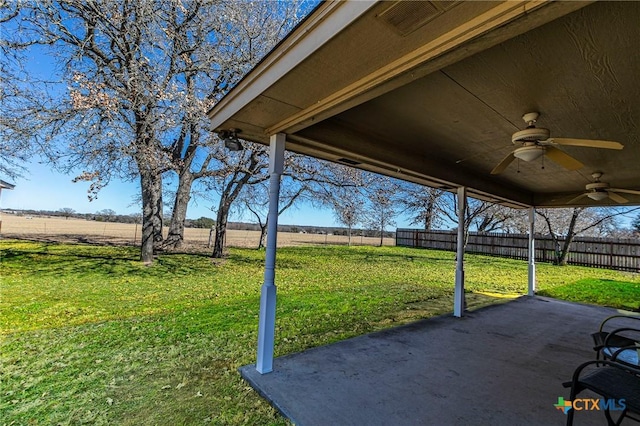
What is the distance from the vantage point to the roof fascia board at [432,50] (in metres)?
1.22

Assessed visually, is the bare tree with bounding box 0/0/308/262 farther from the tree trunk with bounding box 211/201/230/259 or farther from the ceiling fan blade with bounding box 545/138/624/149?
the ceiling fan blade with bounding box 545/138/624/149

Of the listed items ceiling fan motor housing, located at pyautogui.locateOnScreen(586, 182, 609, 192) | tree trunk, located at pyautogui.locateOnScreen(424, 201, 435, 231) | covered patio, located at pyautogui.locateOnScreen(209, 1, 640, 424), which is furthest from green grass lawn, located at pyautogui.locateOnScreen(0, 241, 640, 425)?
tree trunk, located at pyautogui.locateOnScreen(424, 201, 435, 231)

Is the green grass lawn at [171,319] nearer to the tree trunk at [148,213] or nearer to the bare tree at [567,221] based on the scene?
the tree trunk at [148,213]

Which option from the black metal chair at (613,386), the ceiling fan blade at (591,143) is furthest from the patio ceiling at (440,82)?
the black metal chair at (613,386)

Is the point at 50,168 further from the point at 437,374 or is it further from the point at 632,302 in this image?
the point at 632,302

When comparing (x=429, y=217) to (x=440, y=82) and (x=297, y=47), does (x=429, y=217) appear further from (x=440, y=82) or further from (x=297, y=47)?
(x=297, y=47)

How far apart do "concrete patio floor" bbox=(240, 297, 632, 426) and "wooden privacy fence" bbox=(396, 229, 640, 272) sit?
35.6 ft

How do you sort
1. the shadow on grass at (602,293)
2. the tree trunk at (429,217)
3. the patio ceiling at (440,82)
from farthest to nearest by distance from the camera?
the tree trunk at (429,217), the shadow on grass at (602,293), the patio ceiling at (440,82)

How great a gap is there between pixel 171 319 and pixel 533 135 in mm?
4829

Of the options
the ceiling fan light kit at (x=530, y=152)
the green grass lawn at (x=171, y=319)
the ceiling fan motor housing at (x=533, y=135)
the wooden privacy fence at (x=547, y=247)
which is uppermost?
the ceiling fan motor housing at (x=533, y=135)

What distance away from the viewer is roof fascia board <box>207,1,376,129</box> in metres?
1.40

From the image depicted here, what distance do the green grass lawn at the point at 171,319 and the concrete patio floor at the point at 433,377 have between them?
312 mm

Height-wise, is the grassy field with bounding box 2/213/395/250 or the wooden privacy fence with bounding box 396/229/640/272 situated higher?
the wooden privacy fence with bounding box 396/229/640/272

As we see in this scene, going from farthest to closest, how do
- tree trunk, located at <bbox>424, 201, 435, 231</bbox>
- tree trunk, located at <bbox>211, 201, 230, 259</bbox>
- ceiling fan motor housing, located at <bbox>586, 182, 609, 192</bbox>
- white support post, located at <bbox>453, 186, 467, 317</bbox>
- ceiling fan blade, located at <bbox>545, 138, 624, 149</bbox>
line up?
tree trunk, located at <bbox>424, 201, 435, 231</bbox> < tree trunk, located at <bbox>211, 201, 230, 259</bbox> < ceiling fan motor housing, located at <bbox>586, 182, 609, 192</bbox> < white support post, located at <bbox>453, 186, 467, 317</bbox> < ceiling fan blade, located at <bbox>545, 138, 624, 149</bbox>
